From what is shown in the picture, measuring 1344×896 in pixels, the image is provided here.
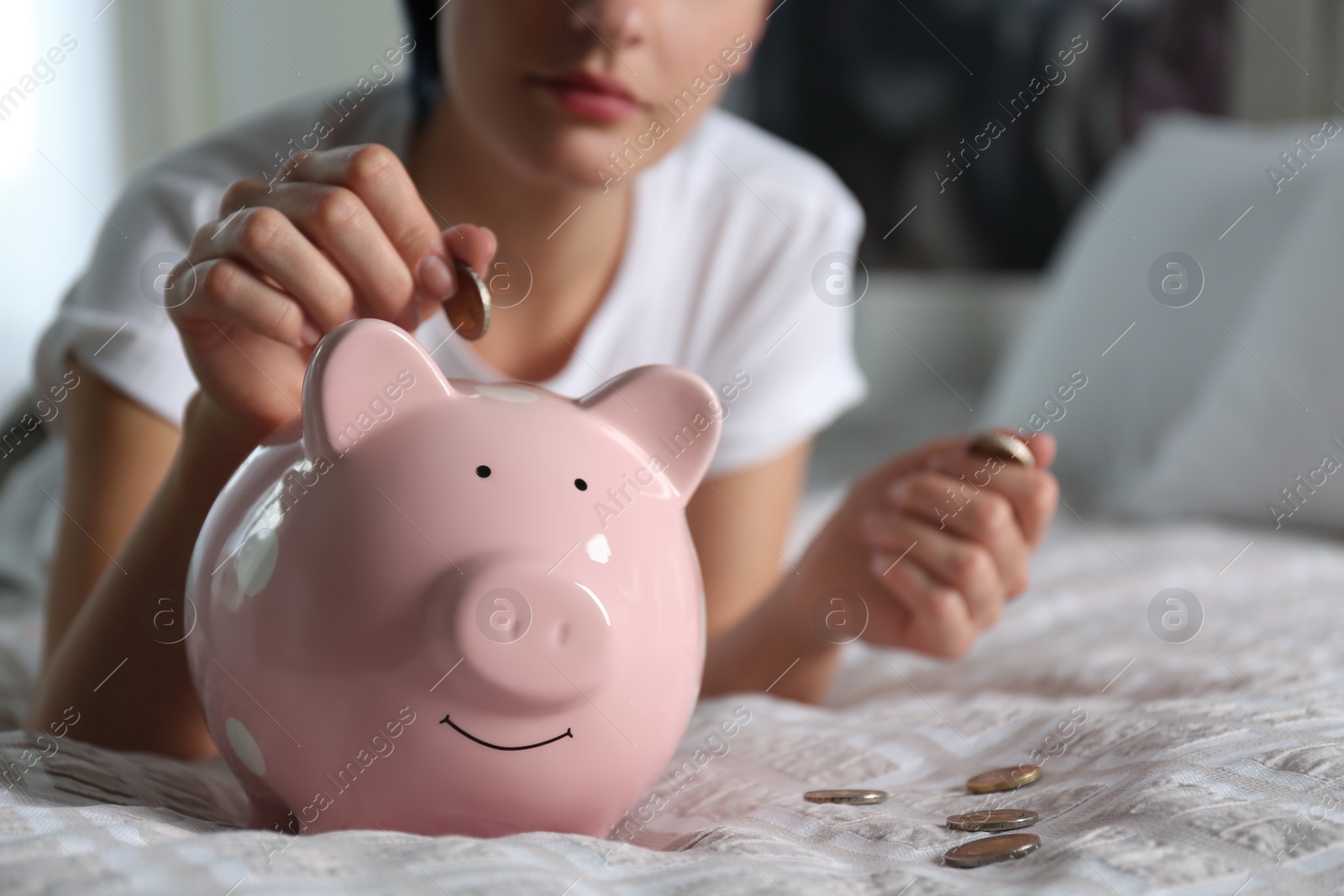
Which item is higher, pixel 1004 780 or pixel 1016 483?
pixel 1016 483

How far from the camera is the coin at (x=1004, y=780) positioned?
1.78 feet

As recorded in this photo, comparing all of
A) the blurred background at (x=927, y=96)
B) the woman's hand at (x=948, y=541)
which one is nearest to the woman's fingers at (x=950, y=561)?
the woman's hand at (x=948, y=541)

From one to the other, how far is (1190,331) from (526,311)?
3.11ft

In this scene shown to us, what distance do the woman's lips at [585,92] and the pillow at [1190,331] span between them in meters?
0.91

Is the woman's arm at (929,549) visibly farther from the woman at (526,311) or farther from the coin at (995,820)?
the coin at (995,820)

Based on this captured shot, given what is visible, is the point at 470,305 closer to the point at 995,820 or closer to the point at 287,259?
the point at 287,259

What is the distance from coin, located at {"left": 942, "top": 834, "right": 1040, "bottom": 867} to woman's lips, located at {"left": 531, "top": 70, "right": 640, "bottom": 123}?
46cm

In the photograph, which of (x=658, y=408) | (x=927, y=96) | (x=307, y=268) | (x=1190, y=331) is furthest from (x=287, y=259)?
(x=927, y=96)

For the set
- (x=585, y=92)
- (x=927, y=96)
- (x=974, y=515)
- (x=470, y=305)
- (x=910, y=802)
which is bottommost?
(x=910, y=802)

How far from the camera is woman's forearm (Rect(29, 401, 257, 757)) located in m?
0.59

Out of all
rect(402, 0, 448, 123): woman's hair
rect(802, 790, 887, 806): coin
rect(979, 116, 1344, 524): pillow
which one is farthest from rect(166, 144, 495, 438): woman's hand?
rect(979, 116, 1344, 524): pillow

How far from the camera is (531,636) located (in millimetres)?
424

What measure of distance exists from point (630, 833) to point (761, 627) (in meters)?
0.30

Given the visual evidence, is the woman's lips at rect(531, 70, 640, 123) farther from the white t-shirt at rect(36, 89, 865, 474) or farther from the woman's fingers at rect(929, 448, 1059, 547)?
the woman's fingers at rect(929, 448, 1059, 547)
